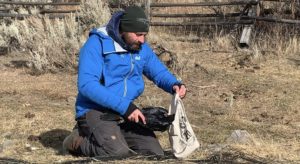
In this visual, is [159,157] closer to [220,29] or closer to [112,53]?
[112,53]

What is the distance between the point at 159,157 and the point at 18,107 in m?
3.54

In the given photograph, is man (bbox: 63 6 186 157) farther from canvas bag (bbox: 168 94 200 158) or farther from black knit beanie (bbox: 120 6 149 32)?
canvas bag (bbox: 168 94 200 158)

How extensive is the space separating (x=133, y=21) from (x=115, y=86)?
585mm

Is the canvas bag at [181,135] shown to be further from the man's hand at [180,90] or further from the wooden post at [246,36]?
the wooden post at [246,36]

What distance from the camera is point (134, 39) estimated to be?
4.87m

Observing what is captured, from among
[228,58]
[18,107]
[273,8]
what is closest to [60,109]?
[18,107]

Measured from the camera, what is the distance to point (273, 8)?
13.2 meters

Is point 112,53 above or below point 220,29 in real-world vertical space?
above

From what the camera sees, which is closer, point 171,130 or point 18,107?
point 171,130

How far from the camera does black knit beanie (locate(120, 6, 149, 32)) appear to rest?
479 centimetres

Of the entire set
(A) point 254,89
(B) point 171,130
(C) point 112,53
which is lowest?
(A) point 254,89

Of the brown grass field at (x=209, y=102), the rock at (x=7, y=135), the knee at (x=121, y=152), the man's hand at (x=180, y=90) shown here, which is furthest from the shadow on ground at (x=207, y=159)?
the rock at (x=7, y=135)

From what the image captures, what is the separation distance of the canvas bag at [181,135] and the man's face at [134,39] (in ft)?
1.83

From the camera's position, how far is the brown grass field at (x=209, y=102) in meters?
5.39
